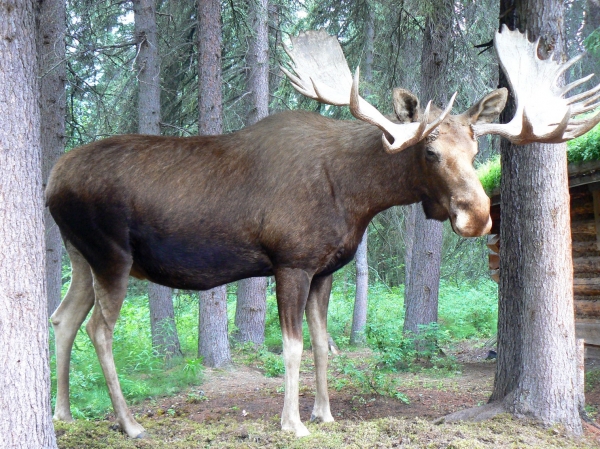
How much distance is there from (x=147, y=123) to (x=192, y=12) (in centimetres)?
320

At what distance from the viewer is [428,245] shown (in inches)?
413

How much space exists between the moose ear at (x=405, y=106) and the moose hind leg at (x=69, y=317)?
3.21m

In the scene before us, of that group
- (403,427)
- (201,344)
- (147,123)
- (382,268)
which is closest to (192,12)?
(147,123)

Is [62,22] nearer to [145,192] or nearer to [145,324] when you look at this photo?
[145,192]

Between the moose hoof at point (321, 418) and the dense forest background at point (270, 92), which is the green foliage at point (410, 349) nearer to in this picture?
the dense forest background at point (270, 92)

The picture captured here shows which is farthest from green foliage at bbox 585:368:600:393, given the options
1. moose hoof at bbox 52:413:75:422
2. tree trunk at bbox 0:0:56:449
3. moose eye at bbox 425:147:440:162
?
tree trunk at bbox 0:0:56:449

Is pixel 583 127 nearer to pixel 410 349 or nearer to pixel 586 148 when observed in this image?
pixel 586 148

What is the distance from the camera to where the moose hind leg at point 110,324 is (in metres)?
5.30

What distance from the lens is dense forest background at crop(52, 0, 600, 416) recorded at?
8633 millimetres

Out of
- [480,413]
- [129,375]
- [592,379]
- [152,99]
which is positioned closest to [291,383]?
[480,413]

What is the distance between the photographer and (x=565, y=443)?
468 cm

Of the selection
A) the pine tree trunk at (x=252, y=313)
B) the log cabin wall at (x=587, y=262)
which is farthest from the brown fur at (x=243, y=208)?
the pine tree trunk at (x=252, y=313)

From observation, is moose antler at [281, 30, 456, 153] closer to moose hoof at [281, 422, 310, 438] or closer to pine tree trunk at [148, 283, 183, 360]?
moose hoof at [281, 422, 310, 438]

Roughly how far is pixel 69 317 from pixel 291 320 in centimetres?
220
